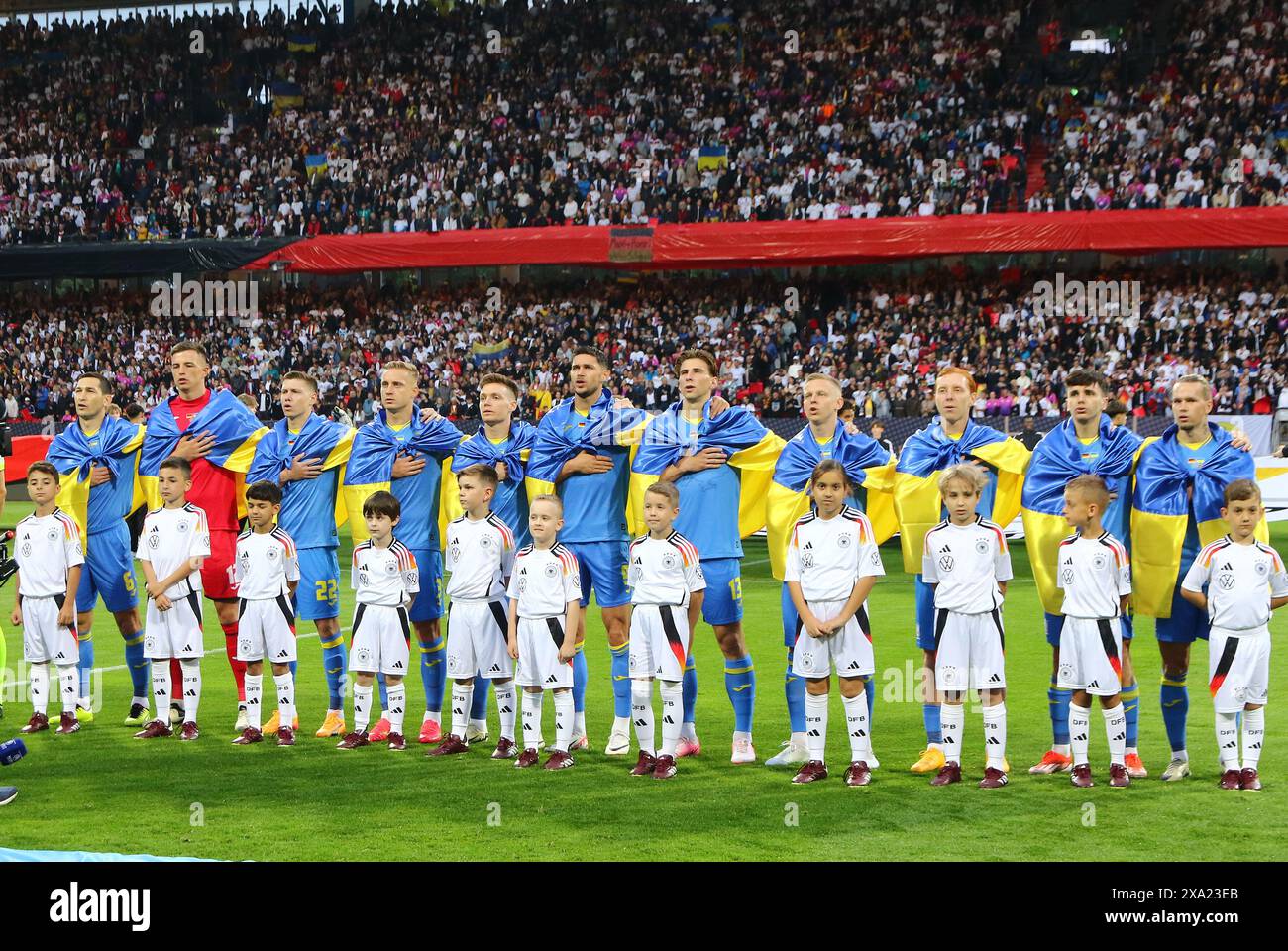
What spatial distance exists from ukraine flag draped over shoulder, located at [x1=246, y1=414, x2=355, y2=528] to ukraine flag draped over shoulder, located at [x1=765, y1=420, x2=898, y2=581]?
278 cm

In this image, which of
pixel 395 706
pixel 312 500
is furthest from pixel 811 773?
pixel 312 500

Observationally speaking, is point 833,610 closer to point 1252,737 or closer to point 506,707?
point 506,707

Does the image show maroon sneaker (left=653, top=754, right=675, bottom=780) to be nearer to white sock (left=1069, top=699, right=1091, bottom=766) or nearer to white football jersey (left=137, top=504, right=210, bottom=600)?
white sock (left=1069, top=699, right=1091, bottom=766)

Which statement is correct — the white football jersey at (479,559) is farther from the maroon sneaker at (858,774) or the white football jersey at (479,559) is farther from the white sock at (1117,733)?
the white sock at (1117,733)

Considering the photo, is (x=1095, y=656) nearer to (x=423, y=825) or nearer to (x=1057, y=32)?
(x=423, y=825)

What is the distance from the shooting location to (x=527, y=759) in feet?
27.3

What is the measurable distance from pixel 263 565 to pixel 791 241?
78.1ft

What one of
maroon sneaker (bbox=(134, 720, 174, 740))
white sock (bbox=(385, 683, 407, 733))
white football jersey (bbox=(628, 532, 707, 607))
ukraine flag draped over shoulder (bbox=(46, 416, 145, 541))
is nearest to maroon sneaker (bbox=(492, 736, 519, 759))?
white sock (bbox=(385, 683, 407, 733))

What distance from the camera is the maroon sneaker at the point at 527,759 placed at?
8312 mm

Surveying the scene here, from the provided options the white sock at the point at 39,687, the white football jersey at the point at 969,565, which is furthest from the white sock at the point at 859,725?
the white sock at the point at 39,687

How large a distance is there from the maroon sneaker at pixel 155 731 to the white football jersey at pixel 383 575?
1.61m

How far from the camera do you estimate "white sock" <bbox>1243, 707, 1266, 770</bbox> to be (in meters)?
7.61
